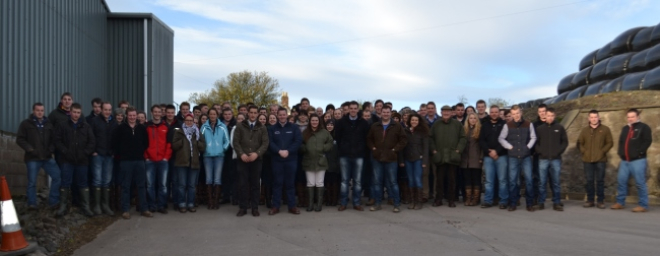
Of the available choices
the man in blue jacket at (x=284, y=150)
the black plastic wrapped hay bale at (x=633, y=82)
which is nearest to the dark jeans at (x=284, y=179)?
the man in blue jacket at (x=284, y=150)

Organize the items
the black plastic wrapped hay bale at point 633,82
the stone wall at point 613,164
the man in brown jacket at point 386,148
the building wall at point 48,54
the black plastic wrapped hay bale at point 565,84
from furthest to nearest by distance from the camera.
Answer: the black plastic wrapped hay bale at point 565,84, the black plastic wrapped hay bale at point 633,82, the stone wall at point 613,164, the building wall at point 48,54, the man in brown jacket at point 386,148

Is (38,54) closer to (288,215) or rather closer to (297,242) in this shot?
(288,215)

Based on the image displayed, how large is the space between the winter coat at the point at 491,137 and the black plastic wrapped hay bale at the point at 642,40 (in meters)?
11.4

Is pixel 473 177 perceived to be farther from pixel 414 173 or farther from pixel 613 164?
pixel 613 164

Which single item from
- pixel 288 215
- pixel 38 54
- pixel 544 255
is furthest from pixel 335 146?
pixel 38 54

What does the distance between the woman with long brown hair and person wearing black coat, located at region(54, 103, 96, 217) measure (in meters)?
6.79

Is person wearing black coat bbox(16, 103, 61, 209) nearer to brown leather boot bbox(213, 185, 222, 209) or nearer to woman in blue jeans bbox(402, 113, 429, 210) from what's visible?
brown leather boot bbox(213, 185, 222, 209)

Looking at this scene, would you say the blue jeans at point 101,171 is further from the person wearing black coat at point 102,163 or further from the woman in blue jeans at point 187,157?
the woman in blue jeans at point 187,157

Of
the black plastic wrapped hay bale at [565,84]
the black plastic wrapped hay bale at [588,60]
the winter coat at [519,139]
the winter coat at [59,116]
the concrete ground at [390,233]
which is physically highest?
the black plastic wrapped hay bale at [588,60]

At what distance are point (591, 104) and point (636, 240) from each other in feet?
30.8

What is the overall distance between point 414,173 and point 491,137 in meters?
1.64

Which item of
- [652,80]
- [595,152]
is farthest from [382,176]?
[652,80]

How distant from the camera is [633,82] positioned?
17484mm

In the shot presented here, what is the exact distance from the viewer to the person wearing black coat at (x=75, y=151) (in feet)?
32.1
